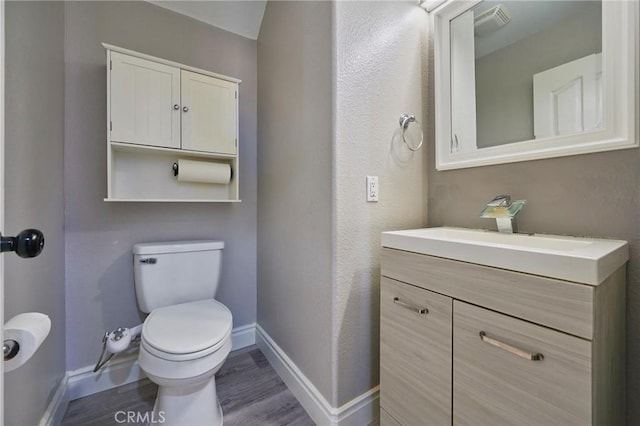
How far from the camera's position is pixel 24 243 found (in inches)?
18.8

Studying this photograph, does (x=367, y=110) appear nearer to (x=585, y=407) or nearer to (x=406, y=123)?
(x=406, y=123)

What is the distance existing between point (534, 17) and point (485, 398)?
1453mm

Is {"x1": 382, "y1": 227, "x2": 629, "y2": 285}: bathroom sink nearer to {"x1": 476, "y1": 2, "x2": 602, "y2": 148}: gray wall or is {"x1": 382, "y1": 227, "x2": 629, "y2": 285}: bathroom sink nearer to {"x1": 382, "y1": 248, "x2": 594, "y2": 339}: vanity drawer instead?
{"x1": 382, "y1": 248, "x2": 594, "y2": 339}: vanity drawer

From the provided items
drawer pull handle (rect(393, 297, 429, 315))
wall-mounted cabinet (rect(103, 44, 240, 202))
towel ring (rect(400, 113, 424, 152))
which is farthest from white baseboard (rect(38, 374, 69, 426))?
towel ring (rect(400, 113, 424, 152))

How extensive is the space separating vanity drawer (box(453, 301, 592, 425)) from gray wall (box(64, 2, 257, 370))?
4.83ft

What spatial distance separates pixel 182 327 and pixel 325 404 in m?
0.72

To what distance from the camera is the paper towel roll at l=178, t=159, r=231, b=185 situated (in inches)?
60.4

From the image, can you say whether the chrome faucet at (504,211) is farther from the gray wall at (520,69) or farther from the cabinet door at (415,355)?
the cabinet door at (415,355)

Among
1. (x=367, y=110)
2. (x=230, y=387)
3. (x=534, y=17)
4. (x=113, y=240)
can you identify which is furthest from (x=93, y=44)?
(x=534, y=17)

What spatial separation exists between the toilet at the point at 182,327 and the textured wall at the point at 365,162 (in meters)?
0.56

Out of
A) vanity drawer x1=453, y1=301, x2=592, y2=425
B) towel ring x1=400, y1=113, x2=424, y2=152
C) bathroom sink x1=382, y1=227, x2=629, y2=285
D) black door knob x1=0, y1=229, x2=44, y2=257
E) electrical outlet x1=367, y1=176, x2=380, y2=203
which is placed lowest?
vanity drawer x1=453, y1=301, x2=592, y2=425

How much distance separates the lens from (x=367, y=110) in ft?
3.94

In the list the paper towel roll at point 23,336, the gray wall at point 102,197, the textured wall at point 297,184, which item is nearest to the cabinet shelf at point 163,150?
the gray wall at point 102,197

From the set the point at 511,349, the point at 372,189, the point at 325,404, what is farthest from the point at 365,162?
the point at 325,404
